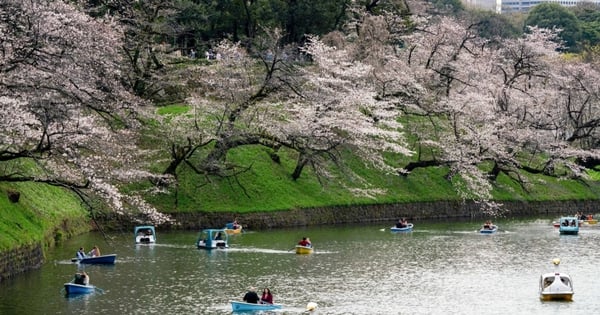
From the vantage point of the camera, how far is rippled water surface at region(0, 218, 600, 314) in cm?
3316

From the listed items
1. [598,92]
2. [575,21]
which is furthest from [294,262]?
[575,21]

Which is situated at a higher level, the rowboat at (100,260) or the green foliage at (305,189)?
the green foliage at (305,189)

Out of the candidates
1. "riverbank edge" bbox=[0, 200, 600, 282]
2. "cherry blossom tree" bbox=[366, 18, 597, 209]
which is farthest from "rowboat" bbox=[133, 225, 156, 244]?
"cherry blossom tree" bbox=[366, 18, 597, 209]

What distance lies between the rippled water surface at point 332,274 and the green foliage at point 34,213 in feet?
4.27

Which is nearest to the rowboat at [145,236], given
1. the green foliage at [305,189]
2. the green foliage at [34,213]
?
the green foliage at [34,213]

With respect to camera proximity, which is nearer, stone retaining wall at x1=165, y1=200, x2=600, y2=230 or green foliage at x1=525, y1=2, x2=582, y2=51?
stone retaining wall at x1=165, y1=200, x2=600, y2=230

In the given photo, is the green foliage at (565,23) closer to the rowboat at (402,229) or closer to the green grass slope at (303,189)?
the green grass slope at (303,189)

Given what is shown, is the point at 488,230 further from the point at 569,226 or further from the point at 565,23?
the point at 565,23

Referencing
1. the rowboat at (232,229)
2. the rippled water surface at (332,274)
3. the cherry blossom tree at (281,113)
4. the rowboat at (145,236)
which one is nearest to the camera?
Result: the rippled water surface at (332,274)

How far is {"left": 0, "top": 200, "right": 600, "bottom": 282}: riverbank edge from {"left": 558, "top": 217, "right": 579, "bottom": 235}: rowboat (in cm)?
1139

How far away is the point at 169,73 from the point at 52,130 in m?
28.6

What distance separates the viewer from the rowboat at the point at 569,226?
57406 millimetres

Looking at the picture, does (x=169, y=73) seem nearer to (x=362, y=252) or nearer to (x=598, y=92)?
(x=362, y=252)

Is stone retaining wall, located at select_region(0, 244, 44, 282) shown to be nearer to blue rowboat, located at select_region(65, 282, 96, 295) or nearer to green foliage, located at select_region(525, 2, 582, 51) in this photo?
blue rowboat, located at select_region(65, 282, 96, 295)
